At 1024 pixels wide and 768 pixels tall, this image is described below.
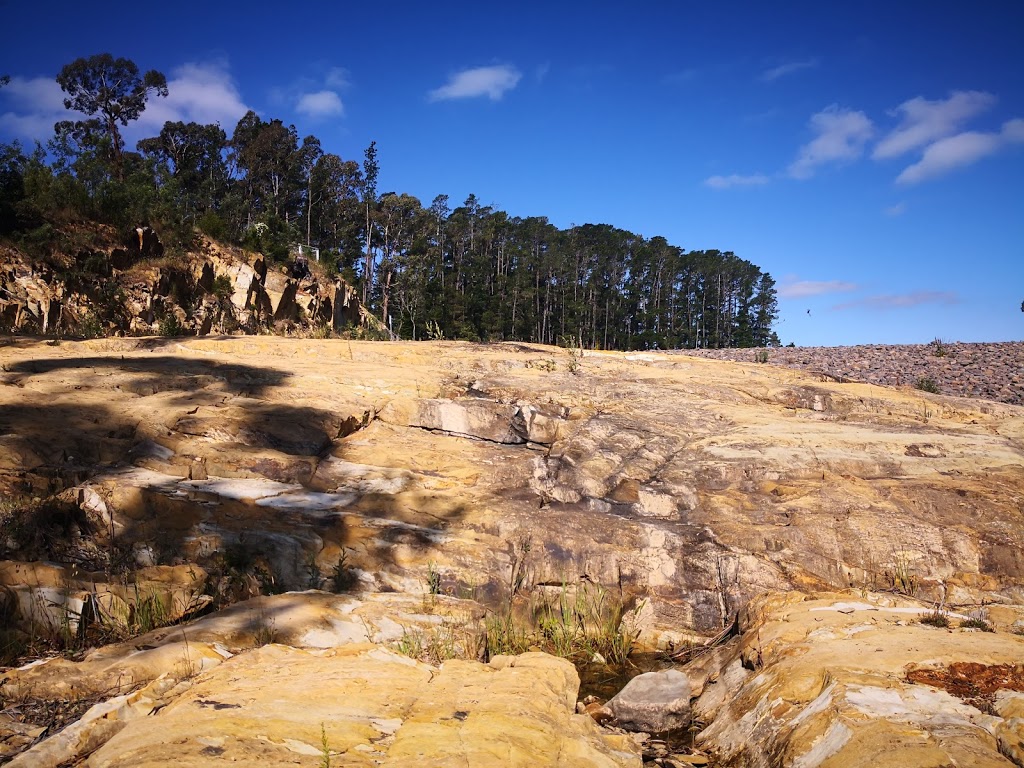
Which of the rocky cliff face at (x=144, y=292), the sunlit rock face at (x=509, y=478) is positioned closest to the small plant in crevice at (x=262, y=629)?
the sunlit rock face at (x=509, y=478)

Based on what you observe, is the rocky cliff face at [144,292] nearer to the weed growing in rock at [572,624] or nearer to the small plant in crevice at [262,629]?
the small plant in crevice at [262,629]

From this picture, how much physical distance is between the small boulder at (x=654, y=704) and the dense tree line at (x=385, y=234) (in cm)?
656

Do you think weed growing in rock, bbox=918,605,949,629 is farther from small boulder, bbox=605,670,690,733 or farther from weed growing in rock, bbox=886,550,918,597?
small boulder, bbox=605,670,690,733

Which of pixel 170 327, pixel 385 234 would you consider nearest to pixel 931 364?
pixel 170 327

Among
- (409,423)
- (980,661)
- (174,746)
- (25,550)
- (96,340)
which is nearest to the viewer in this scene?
(174,746)

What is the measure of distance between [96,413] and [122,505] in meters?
1.85

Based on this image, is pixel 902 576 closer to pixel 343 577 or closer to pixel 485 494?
pixel 485 494

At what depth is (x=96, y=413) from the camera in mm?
6355

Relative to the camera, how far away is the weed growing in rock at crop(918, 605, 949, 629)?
416 centimetres

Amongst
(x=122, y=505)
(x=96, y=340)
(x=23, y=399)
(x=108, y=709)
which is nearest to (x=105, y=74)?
(x=96, y=340)

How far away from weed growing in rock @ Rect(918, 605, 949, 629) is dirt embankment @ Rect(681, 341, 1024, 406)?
10058 millimetres

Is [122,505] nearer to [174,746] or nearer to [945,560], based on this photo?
[174,746]

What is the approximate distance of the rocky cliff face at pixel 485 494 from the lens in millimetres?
4781

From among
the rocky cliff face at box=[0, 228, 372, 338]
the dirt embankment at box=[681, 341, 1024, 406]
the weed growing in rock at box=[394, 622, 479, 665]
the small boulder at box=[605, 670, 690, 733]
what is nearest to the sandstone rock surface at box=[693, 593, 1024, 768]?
the small boulder at box=[605, 670, 690, 733]
